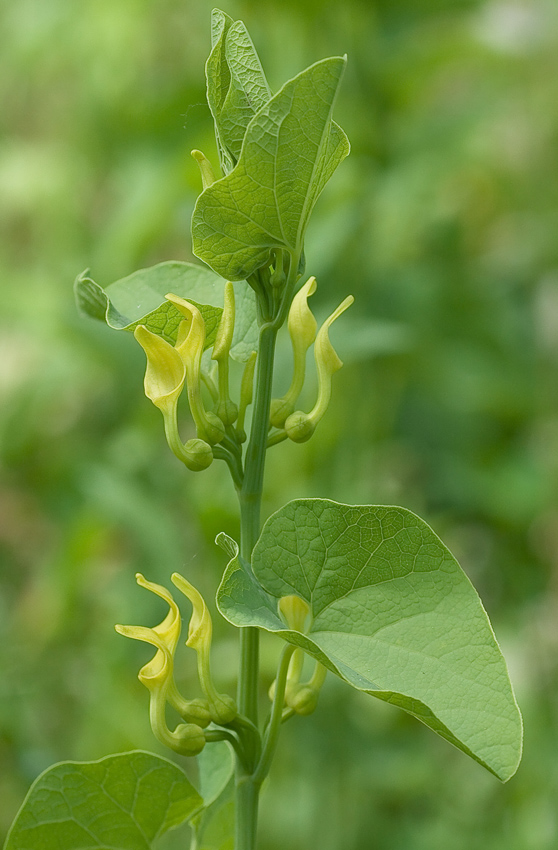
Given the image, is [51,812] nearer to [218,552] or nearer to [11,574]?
[218,552]

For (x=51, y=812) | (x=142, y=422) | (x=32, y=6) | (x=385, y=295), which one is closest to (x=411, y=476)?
(x=385, y=295)

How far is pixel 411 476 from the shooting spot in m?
1.15

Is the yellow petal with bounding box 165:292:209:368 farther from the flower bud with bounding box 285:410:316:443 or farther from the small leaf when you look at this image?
the small leaf

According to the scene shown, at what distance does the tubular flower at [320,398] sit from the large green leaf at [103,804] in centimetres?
10

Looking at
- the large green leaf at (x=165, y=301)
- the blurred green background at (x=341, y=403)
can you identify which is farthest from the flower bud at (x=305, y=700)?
the blurred green background at (x=341, y=403)

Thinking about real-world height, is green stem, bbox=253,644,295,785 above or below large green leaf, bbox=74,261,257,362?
below

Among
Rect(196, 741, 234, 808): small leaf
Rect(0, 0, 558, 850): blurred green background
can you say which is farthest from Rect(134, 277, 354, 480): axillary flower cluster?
Rect(0, 0, 558, 850): blurred green background

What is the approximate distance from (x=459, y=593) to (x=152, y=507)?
0.56 m

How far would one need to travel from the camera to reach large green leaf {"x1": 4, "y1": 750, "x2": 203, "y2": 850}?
0.87 ft

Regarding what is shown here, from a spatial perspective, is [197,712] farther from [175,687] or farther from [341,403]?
[341,403]

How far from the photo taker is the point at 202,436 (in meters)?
0.28

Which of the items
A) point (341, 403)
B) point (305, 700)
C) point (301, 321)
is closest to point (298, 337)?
point (301, 321)

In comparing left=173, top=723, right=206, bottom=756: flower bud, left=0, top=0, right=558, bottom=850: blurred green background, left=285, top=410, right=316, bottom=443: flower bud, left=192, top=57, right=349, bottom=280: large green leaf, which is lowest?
left=0, top=0, right=558, bottom=850: blurred green background

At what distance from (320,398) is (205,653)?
80 mm
